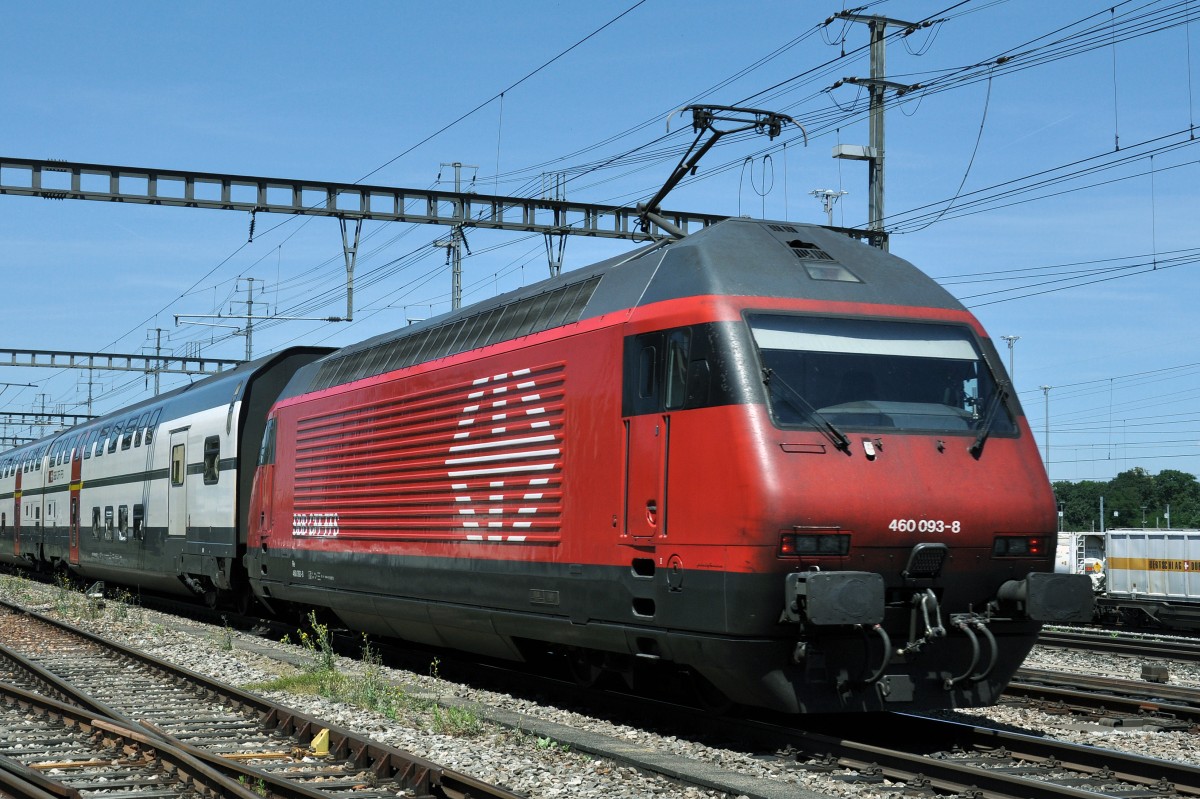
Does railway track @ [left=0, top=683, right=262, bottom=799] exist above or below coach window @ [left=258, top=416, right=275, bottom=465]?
below

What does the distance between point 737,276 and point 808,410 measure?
121 centimetres

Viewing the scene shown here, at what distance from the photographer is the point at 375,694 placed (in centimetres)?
1174

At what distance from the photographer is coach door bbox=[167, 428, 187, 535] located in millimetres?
22047

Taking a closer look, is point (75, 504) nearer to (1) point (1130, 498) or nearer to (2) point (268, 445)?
(2) point (268, 445)

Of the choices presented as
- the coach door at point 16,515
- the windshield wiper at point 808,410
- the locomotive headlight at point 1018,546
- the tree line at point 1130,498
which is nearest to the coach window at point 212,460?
the windshield wiper at point 808,410

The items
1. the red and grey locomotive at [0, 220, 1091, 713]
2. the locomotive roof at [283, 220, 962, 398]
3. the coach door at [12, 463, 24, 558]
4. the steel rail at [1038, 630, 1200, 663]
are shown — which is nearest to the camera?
the red and grey locomotive at [0, 220, 1091, 713]

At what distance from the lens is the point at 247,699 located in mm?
11398

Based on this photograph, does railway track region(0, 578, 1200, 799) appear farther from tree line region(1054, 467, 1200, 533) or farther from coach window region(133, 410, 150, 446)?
tree line region(1054, 467, 1200, 533)

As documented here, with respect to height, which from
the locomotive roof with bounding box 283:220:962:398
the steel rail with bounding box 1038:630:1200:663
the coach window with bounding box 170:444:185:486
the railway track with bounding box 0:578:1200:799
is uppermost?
the locomotive roof with bounding box 283:220:962:398

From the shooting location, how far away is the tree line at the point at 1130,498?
13300 centimetres

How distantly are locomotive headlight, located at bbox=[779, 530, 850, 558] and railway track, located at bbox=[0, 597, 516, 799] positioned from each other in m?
2.51

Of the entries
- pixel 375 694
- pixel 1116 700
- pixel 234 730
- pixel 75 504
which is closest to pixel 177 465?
pixel 75 504

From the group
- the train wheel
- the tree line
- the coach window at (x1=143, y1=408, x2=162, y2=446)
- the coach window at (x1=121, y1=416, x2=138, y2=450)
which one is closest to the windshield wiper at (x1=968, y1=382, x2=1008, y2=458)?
the train wheel

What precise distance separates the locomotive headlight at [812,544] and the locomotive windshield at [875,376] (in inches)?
30.7
